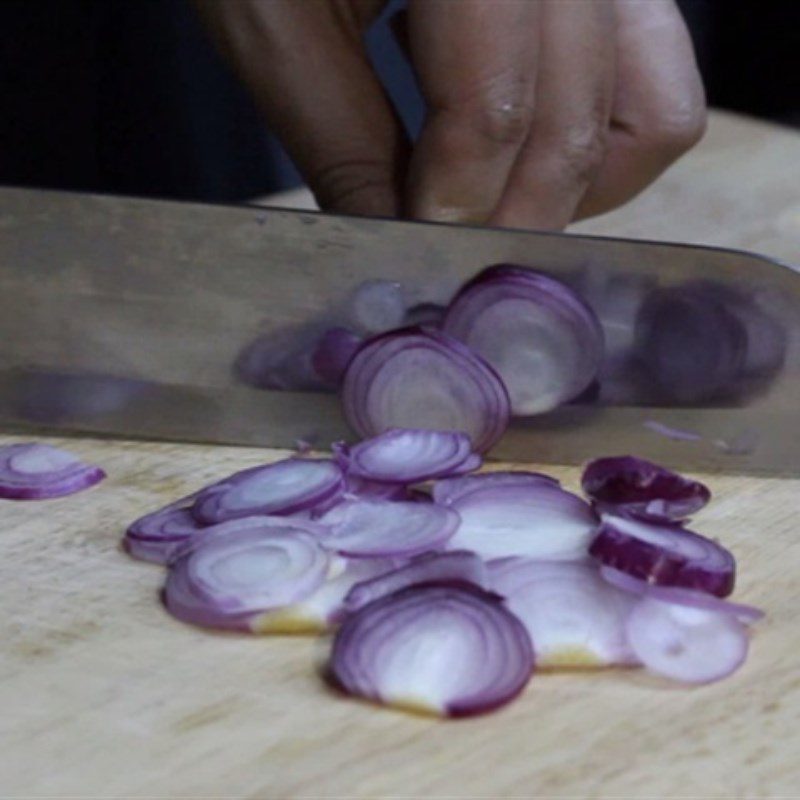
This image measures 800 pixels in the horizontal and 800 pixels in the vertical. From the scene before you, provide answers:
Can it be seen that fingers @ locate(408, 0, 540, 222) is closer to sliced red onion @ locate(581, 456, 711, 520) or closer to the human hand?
the human hand

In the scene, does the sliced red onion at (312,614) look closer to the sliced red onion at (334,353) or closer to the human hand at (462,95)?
the sliced red onion at (334,353)

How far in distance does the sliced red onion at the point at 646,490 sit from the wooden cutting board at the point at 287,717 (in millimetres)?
39

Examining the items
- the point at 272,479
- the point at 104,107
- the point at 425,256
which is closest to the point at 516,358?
the point at 425,256

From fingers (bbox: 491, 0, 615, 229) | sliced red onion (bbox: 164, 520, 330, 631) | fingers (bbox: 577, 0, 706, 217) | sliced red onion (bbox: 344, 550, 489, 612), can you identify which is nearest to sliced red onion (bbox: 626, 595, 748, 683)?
sliced red onion (bbox: 344, 550, 489, 612)

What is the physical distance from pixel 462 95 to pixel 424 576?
529mm

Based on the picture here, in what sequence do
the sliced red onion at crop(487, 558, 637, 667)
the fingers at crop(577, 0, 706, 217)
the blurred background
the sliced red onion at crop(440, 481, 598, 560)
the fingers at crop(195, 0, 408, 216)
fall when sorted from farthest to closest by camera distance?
the blurred background < the fingers at crop(577, 0, 706, 217) < the fingers at crop(195, 0, 408, 216) < the sliced red onion at crop(440, 481, 598, 560) < the sliced red onion at crop(487, 558, 637, 667)

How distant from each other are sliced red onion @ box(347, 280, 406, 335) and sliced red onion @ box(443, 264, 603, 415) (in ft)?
0.13

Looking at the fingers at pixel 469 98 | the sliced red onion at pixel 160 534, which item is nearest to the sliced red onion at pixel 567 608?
the sliced red onion at pixel 160 534

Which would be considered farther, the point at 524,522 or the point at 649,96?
the point at 649,96

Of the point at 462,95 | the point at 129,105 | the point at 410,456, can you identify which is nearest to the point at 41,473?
the point at 410,456

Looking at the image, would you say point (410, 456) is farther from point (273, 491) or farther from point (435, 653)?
point (435, 653)

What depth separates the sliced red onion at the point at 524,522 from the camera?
1.10m

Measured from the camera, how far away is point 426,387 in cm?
124

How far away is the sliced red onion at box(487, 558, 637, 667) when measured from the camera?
99 cm
